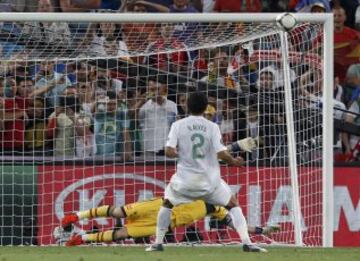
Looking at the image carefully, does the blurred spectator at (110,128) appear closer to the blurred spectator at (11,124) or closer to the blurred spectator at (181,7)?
the blurred spectator at (11,124)

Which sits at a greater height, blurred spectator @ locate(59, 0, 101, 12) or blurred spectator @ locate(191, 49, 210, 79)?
blurred spectator @ locate(59, 0, 101, 12)

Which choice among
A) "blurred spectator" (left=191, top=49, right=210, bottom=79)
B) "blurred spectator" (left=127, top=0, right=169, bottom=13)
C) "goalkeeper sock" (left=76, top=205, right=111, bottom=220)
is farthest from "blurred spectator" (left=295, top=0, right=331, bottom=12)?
"goalkeeper sock" (left=76, top=205, right=111, bottom=220)

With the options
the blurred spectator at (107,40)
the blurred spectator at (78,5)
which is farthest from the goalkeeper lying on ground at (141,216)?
the blurred spectator at (78,5)

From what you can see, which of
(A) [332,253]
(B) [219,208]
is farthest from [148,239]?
(A) [332,253]

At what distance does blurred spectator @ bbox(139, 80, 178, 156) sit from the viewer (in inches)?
699

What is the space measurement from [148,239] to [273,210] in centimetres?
165

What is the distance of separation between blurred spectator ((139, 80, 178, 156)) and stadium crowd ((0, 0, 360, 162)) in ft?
0.04

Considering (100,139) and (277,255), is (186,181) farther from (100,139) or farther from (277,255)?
(100,139)

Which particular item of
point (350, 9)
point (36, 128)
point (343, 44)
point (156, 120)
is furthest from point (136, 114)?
point (350, 9)

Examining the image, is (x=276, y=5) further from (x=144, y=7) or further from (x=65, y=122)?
(x=65, y=122)

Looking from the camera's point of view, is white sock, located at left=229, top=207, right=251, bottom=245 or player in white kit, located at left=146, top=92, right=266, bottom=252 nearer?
player in white kit, located at left=146, top=92, right=266, bottom=252

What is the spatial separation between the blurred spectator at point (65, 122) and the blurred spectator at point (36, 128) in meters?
0.13

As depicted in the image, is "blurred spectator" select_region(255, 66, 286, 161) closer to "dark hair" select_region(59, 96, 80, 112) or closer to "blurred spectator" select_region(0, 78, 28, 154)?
"dark hair" select_region(59, 96, 80, 112)

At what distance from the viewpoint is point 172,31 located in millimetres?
17703
